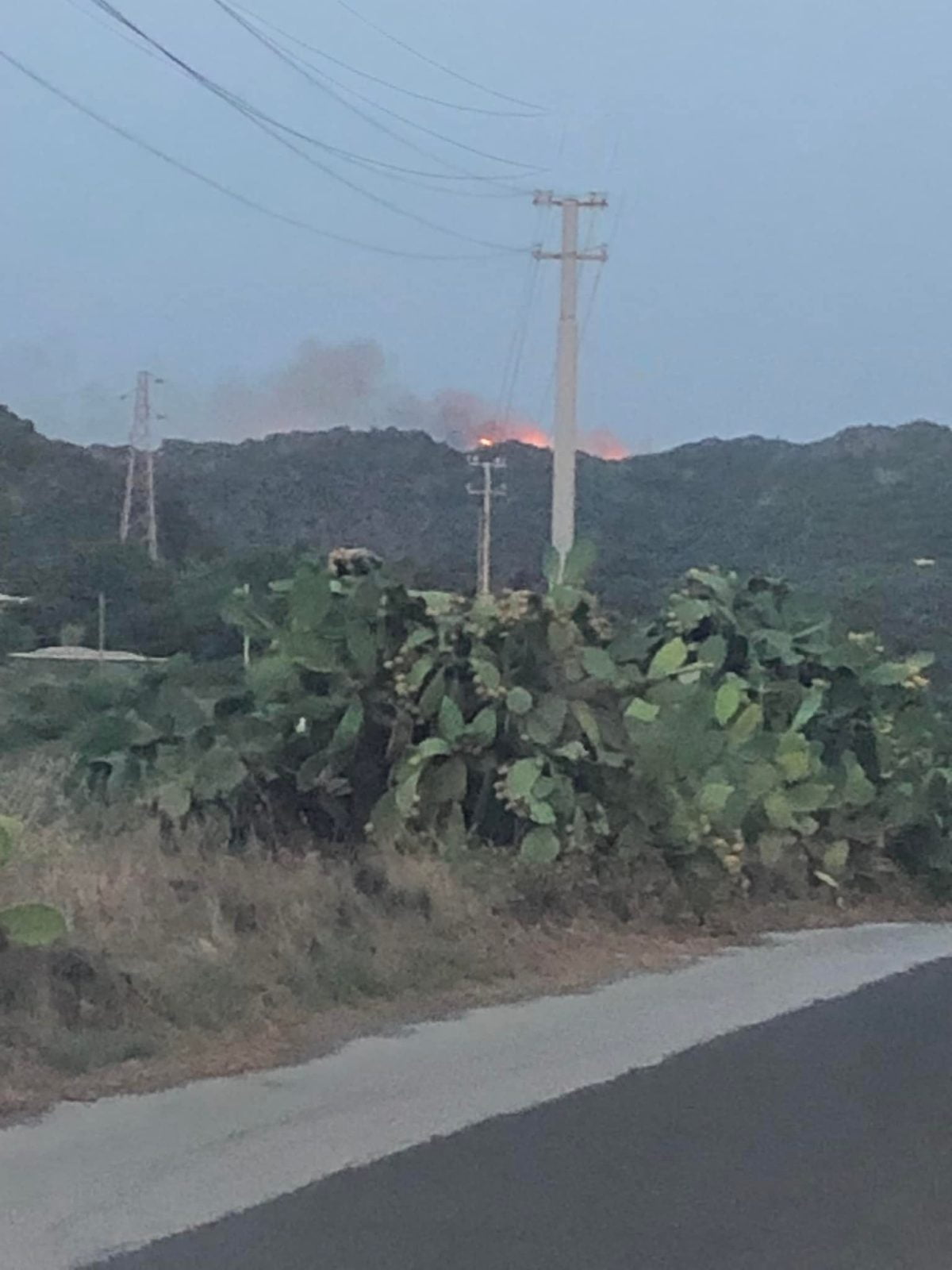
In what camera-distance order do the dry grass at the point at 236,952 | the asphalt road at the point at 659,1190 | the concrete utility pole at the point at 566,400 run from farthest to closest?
the concrete utility pole at the point at 566,400 < the dry grass at the point at 236,952 < the asphalt road at the point at 659,1190

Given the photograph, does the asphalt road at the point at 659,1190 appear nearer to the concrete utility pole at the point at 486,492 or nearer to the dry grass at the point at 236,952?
the dry grass at the point at 236,952

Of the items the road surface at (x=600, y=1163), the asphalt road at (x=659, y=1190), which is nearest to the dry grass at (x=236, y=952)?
the road surface at (x=600, y=1163)

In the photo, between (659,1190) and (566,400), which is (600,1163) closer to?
(659,1190)

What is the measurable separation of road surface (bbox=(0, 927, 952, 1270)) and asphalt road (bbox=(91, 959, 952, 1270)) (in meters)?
0.01

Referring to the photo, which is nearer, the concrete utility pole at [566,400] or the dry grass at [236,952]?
the dry grass at [236,952]

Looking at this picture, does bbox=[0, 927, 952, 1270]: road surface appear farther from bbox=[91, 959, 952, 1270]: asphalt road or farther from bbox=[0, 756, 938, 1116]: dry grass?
bbox=[0, 756, 938, 1116]: dry grass

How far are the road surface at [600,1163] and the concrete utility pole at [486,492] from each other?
81.7ft

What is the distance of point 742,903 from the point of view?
1591cm

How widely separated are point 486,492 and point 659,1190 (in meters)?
31.4

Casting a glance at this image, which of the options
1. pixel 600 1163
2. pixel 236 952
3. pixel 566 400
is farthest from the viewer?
pixel 566 400

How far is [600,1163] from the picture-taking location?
7.66 metres

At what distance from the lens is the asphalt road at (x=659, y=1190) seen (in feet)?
21.2

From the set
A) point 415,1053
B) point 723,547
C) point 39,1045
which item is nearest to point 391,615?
point 415,1053

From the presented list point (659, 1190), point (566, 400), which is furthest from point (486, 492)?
point (659, 1190)
